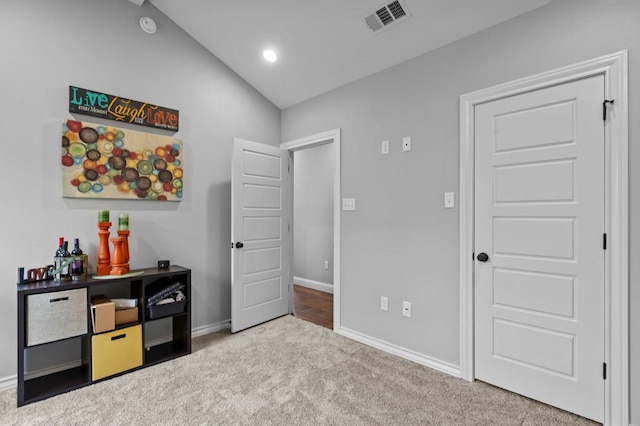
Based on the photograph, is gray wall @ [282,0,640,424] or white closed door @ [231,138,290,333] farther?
white closed door @ [231,138,290,333]

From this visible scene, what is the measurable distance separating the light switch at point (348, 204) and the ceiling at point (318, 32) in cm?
116

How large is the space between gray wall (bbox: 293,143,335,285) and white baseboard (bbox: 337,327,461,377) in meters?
1.88

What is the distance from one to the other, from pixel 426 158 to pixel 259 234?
1843 millimetres

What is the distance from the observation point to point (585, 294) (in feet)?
6.11

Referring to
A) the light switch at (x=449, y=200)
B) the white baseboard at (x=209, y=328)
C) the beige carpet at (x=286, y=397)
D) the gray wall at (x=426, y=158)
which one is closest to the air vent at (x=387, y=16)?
the gray wall at (x=426, y=158)

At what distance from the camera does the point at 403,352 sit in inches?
105

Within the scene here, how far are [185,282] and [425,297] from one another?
202 cm

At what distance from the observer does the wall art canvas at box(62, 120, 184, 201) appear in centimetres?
243

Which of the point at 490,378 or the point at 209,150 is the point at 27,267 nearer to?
the point at 209,150

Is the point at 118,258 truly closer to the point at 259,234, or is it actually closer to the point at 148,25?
the point at 259,234

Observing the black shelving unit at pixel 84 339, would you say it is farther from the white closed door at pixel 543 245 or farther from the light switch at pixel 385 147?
the white closed door at pixel 543 245

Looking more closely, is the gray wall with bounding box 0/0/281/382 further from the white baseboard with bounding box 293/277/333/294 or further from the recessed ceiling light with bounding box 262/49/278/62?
the white baseboard with bounding box 293/277/333/294

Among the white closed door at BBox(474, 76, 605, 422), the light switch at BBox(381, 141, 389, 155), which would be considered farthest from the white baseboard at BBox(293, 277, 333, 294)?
the white closed door at BBox(474, 76, 605, 422)

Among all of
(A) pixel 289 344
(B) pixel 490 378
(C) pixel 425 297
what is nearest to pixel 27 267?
(A) pixel 289 344
